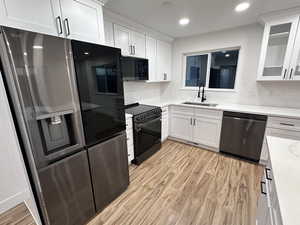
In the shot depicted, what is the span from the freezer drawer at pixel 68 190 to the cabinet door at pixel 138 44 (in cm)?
205

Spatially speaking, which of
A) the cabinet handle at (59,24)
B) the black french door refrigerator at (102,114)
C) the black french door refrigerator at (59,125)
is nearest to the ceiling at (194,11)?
the cabinet handle at (59,24)

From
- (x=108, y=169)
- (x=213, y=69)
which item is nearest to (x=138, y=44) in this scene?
(x=213, y=69)

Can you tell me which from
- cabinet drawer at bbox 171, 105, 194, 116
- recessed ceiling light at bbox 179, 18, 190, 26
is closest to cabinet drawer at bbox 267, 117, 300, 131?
cabinet drawer at bbox 171, 105, 194, 116

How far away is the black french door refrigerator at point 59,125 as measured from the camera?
95cm

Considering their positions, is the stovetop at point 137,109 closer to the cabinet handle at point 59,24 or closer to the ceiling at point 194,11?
the cabinet handle at point 59,24

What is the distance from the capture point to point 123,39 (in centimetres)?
236

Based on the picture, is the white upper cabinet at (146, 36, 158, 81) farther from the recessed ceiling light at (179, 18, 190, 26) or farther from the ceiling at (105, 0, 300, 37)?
the recessed ceiling light at (179, 18, 190, 26)

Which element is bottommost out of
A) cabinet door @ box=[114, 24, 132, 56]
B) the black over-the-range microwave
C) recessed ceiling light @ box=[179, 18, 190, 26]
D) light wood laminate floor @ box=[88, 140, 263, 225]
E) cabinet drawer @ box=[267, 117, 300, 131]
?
light wood laminate floor @ box=[88, 140, 263, 225]

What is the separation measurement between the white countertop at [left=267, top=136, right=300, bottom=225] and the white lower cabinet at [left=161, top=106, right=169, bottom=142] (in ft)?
6.63

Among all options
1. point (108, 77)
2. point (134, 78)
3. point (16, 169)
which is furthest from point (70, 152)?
point (134, 78)

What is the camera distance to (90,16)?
1.54m

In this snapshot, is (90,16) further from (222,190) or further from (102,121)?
(222,190)

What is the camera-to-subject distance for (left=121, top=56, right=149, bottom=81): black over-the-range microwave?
2.35 m

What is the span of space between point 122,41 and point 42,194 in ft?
7.42
